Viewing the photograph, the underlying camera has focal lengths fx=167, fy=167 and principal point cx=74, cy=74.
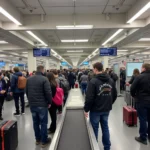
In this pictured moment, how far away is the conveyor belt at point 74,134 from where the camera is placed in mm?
2877

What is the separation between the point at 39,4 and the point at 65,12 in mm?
1128

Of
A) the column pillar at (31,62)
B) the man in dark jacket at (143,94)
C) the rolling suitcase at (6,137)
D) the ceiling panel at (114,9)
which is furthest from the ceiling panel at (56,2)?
the column pillar at (31,62)

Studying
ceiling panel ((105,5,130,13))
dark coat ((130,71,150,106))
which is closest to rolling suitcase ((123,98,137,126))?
dark coat ((130,71,150,106))

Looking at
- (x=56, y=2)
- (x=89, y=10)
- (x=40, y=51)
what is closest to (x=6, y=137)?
(x=56, y=2)

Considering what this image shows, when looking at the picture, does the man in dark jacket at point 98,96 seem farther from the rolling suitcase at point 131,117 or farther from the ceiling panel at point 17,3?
the ceiling panel at point 17,3

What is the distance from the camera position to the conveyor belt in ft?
9.44

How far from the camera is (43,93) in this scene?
11.2 feet

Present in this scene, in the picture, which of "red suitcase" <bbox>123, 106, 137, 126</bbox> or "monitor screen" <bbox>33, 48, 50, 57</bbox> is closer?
"red suitcase" <bbox>123, 106, 137, 126</bbox>

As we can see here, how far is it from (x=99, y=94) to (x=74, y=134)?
45.2 inches

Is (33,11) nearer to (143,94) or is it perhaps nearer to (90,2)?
(90,2)

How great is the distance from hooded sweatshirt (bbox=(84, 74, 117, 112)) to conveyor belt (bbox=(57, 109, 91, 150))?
65 cm

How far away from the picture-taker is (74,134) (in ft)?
11.2

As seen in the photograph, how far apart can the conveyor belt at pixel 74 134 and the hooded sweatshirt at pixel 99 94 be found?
2.12 ft

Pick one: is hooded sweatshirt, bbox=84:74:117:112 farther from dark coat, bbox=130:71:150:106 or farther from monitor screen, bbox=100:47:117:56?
monitor screen, bbox=100:47:117:56
